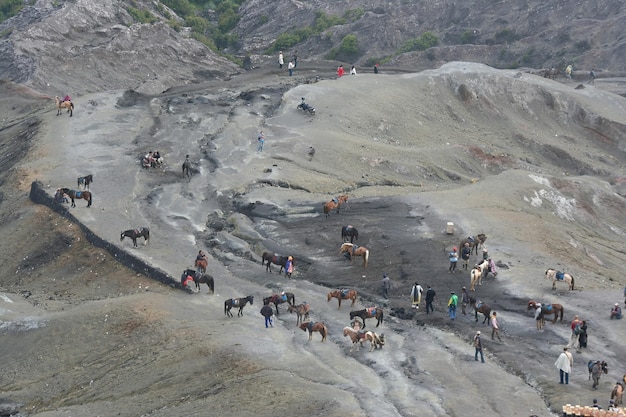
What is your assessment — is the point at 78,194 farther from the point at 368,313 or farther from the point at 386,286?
the point at 368,313

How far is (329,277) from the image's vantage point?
45.3 meters

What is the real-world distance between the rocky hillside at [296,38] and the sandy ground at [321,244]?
15.9 m

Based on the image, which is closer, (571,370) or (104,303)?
(571,370)

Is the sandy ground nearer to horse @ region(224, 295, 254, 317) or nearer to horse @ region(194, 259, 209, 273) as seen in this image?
horse @ region(224, 295, 254, 317)

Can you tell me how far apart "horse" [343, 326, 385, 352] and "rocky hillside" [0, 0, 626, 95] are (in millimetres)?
56590

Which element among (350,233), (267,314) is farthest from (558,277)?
(267,314)

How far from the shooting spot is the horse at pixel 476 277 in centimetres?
4156

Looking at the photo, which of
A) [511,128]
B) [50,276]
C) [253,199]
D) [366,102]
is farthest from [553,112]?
[50,276]

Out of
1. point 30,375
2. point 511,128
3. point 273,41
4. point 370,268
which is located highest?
point 273,41

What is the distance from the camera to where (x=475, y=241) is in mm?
44844

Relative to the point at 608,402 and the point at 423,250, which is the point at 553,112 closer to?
the point at 423,250

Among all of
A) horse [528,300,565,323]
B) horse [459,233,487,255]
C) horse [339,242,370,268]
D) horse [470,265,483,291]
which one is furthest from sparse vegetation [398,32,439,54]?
horse [528,300,565,323]

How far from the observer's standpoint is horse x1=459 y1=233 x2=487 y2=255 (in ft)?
146

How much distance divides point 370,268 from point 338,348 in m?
9.52
